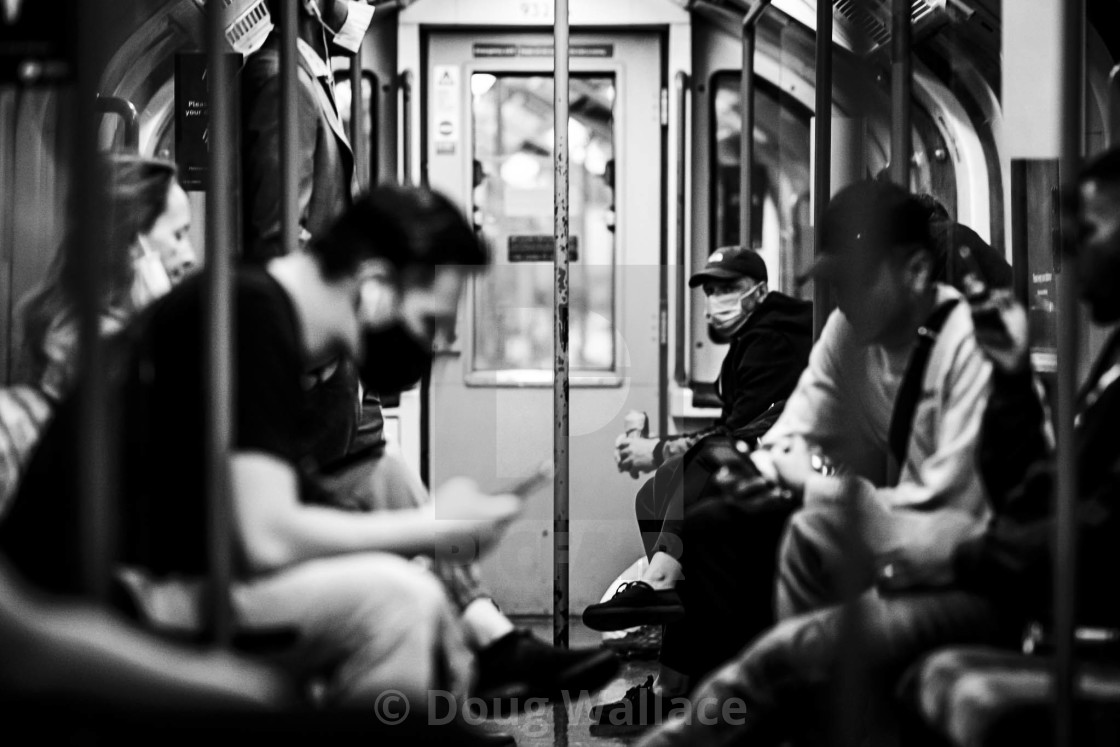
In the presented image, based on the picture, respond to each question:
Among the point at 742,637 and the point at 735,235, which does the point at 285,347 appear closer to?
the point at 742,637

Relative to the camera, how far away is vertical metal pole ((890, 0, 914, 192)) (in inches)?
116

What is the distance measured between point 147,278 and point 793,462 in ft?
4.23

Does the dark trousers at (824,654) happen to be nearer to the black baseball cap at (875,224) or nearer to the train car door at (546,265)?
the black baseball cap at (875,224)

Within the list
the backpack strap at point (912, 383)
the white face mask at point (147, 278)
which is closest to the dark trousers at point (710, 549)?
the backpack strap at point (912, 383)

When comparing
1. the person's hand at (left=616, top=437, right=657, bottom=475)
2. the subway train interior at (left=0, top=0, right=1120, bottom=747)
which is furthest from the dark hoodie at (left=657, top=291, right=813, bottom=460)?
the person's hand at (left=616, top=437, right=657, bottom=475)

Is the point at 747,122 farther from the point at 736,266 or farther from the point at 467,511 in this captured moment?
the point at 467,511

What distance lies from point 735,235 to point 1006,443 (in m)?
2.94

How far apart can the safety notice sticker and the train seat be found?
3243 mm

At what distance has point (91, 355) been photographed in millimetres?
2045

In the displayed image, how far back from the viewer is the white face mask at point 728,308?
12.5 ft

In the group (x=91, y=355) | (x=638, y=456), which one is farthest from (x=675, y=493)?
(x=91, y=355)

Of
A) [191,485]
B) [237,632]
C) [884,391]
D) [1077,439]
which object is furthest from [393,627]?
[1077,439]

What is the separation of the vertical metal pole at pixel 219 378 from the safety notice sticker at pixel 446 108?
2.77 meters

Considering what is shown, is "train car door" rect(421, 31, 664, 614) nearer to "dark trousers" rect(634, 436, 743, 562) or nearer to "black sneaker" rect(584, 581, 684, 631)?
"dark trousers" rect(634, 436, 743, 562)
